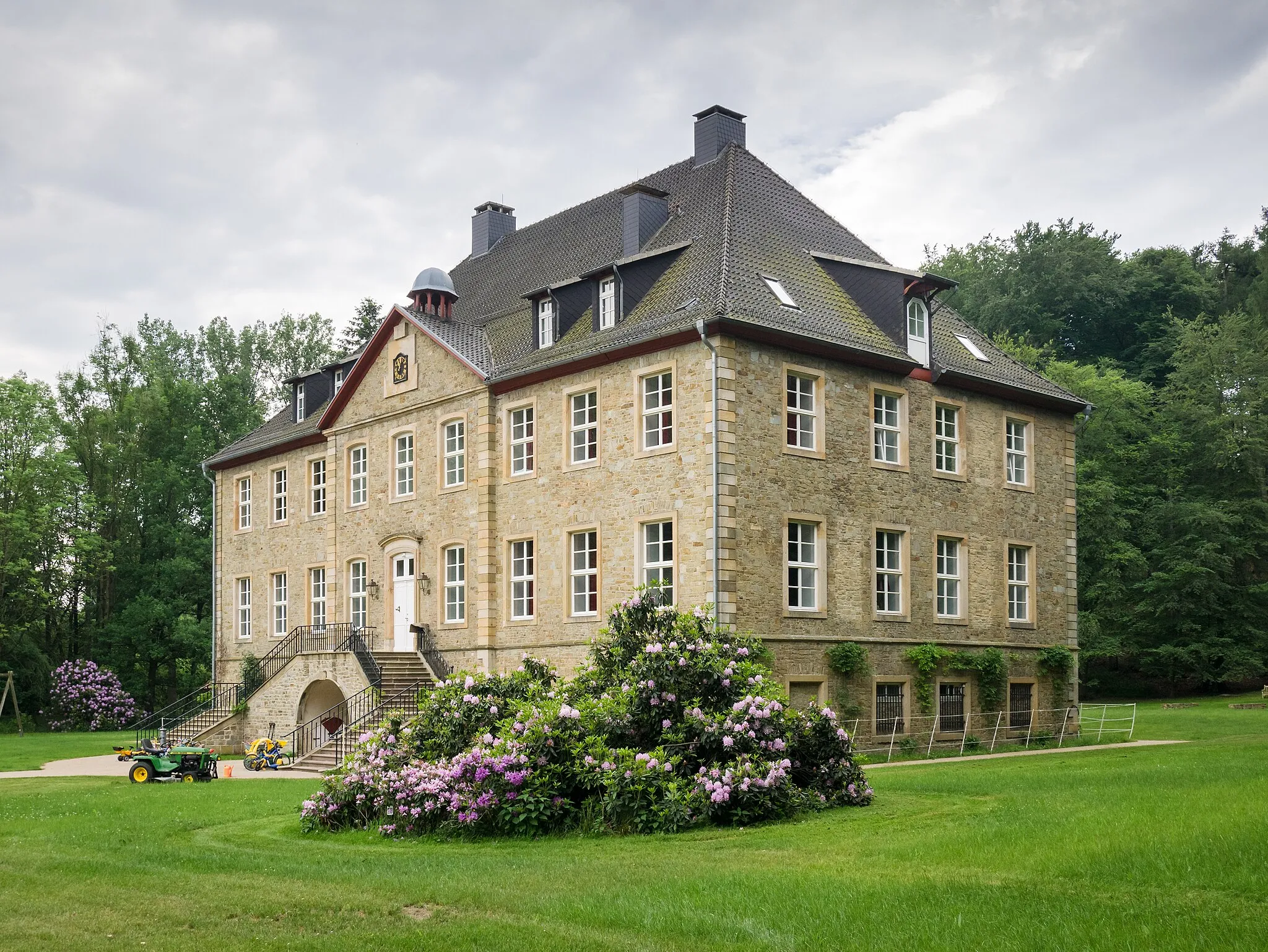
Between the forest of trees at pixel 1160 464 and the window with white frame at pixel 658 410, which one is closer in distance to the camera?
the window with white frame at pixel 658 410

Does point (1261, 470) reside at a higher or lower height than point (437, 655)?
higher

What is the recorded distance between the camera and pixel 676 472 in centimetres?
2591

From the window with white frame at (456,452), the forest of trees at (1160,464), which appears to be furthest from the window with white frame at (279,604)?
the forest of trees at (1160,464)

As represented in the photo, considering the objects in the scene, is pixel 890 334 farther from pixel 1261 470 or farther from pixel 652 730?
pixel 1261 470

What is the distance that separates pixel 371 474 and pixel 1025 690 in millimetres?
17030

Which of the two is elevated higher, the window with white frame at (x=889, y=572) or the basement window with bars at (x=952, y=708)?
the window with white frame at (x=889, y=572)

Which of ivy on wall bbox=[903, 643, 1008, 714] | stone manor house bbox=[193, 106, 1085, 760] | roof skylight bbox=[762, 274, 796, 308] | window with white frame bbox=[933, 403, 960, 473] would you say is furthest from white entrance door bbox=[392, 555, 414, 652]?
window with white frame bbox=[933, 403, 960, 473]

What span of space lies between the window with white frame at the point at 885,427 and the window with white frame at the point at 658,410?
14.8 ft

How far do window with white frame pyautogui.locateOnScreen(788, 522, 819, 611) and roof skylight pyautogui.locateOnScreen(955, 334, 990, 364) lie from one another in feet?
24.7

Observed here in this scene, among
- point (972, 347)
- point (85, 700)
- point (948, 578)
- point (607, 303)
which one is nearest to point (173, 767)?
point (607, 303)

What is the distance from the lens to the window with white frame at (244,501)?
41.9m

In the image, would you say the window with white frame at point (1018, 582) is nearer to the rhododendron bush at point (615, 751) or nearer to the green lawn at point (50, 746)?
the rhododendron bush at point (615, 751)

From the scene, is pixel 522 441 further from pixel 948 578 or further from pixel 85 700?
pixel 85 700

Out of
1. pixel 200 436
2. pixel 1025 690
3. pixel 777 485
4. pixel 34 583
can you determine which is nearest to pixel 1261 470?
pixel 1025 690
